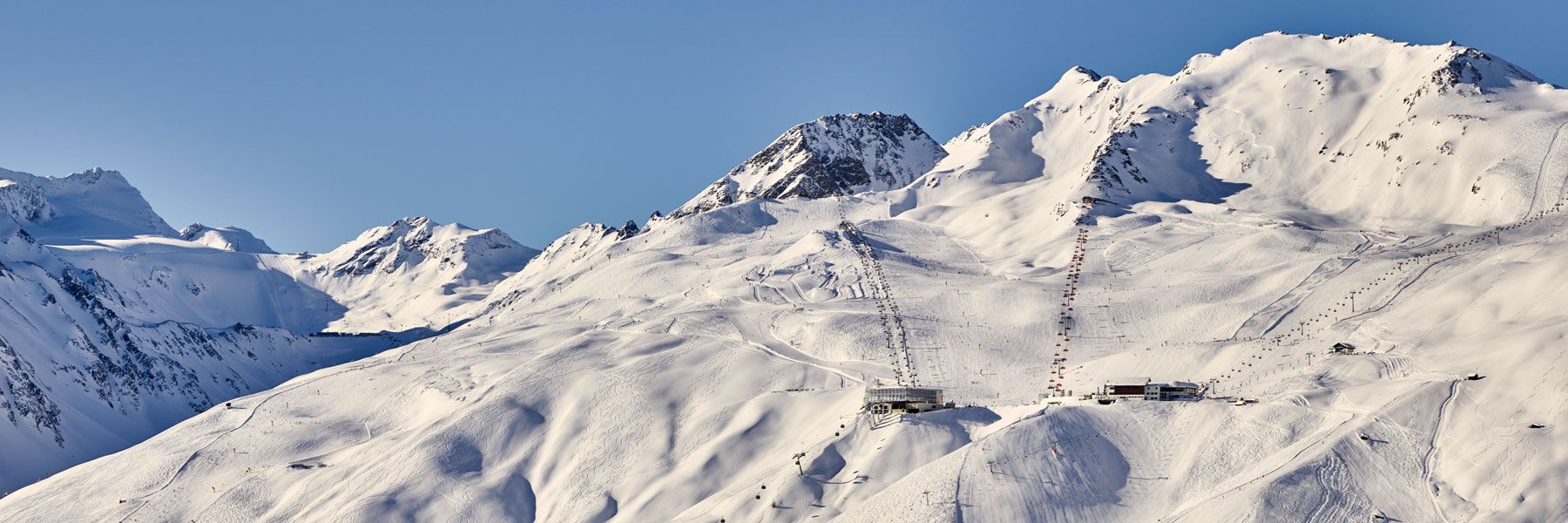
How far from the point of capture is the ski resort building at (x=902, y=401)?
182m

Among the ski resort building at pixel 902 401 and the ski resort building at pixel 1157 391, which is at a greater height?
the ski resort building at pixel 902 401

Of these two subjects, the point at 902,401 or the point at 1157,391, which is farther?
the point at 902,401

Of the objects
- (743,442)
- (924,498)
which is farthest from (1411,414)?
(743,442)

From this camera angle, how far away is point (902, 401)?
598 feet

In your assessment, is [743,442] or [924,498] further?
[743,442]

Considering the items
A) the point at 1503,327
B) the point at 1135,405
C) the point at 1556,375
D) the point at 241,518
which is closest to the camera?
the point at 1556,375

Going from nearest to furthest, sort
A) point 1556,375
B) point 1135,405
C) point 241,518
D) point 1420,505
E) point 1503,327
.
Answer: point 1420,505
point 1556,375
point 1135,405
point 1503,327
point 241,518

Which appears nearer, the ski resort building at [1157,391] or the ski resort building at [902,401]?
the ski resort building at [1157,391]

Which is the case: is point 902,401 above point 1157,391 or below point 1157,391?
above

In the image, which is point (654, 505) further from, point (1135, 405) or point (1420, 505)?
point (1420, 505)

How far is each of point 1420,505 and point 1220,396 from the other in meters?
35.6

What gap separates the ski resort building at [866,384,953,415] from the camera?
596ft

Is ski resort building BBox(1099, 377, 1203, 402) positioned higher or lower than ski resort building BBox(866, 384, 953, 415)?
lower

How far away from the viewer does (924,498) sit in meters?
155
